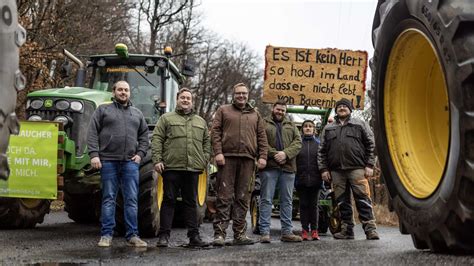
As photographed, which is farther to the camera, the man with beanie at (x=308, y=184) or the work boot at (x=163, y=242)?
the man with beanie at (x=308, y=184)

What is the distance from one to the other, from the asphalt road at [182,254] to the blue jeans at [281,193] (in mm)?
1112

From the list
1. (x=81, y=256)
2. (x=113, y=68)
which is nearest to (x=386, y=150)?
(x=81, y=256)

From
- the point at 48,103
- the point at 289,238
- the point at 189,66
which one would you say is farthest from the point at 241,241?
the point at 189,66

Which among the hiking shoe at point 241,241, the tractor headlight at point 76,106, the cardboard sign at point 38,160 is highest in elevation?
the tractor headlight at point 76,106

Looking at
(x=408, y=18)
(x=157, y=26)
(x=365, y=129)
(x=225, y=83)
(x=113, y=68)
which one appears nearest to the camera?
(x=408, y=18)

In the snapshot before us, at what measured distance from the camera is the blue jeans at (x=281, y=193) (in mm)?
8438

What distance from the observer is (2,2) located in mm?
3664

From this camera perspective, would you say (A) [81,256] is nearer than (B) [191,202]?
Yes

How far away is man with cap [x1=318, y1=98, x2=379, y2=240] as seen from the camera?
8.62m

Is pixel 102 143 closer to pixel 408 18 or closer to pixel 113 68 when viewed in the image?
pixel 113 68

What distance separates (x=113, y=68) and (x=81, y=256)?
4420 mm

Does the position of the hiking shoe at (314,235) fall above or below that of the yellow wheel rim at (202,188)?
below

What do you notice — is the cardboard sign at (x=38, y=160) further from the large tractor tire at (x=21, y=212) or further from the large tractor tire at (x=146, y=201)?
the large tractor tire at (x=146, y=201)

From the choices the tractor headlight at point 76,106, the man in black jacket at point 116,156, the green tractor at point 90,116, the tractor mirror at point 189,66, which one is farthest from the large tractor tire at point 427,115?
the tractor mirror at point 189,66
